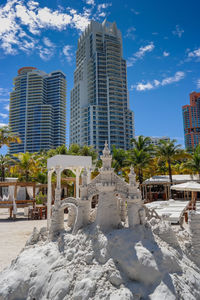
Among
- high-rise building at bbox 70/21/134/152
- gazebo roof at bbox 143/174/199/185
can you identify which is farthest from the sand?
high-rise building at bbox 70/21/134/152

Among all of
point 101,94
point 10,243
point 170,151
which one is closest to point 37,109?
point 101,94

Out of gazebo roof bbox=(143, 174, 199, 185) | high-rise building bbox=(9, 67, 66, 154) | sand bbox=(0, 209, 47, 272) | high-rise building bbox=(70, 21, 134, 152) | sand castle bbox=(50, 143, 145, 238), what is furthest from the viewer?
high-rise building bbox=(9, 67, 66, 154)

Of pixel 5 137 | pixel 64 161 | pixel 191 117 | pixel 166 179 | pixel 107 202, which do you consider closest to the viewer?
pixel 107 202

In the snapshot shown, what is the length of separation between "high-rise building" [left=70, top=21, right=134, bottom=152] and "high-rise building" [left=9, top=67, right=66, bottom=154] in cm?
2674

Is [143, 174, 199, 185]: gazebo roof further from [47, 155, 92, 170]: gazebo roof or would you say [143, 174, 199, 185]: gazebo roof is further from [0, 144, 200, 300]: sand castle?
[0, 144, 200, 300]: sand castle

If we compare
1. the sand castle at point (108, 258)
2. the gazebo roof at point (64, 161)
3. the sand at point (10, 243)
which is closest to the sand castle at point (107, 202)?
the sand castle at point (108, 258)

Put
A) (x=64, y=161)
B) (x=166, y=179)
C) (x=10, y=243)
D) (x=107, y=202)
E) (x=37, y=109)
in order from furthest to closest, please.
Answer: (x=37, y=109) → (x=166, y=179) → (x=64, y=161) → (x=10, y=243) → (x=107, y=202)

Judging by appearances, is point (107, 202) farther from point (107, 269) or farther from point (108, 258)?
point (107, 269)

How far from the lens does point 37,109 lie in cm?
10375

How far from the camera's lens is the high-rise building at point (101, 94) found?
233ft

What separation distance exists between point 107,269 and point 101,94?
236 feet

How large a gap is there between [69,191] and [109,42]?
207ft

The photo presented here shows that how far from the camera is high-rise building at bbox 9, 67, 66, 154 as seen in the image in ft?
336

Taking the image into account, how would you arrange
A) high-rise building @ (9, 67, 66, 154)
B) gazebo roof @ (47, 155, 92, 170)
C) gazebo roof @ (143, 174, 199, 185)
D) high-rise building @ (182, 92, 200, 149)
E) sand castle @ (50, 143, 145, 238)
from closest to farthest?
1. sand castle @ (50, 143, 145, 238)
2. gazebo roof @ (47, 155, 92, 170)
3. gazebo roof @ (143, 174, 199, 185)
4. high-rise building @ (9, 67, 66, 154)
5. high-rise building @ (182, 92, 200, 149)
